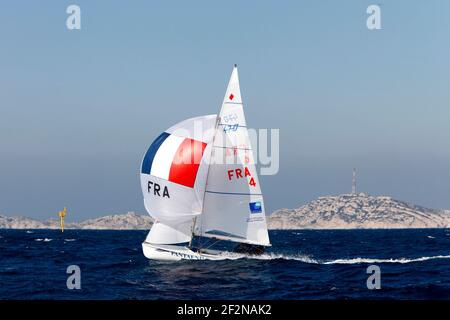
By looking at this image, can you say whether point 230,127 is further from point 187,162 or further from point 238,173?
point 187,162

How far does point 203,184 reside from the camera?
37000 millimetres

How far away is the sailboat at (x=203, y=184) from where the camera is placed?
35969 millimetres

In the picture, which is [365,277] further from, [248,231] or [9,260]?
[9,260]

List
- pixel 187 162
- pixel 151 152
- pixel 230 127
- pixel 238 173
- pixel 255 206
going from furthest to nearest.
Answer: pixel 255 206, pixel 238 173, pixel 230 127, pixel 187 162, pixel 151 152

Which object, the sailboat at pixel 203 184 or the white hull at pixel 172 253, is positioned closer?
the sailboat at pixel 203 184

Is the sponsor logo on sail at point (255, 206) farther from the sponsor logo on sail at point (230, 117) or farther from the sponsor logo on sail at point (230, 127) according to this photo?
the sponsor logo on sail at point (230, 117)

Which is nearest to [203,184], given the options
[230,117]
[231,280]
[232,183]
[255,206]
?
[232,183]

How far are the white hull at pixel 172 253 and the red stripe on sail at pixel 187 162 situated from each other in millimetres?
3701

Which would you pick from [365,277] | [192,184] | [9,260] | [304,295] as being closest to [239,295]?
[304,295]

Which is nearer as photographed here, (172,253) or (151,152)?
(151,152)

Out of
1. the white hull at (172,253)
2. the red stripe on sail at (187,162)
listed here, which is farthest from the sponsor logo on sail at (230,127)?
the white hull at (172,253)

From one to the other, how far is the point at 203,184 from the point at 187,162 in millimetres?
1708

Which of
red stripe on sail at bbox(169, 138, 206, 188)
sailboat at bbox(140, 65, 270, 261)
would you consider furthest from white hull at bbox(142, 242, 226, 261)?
red stripe on sail at bbox(169, 138, 206, 188)

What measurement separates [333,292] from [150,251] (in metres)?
13.5
